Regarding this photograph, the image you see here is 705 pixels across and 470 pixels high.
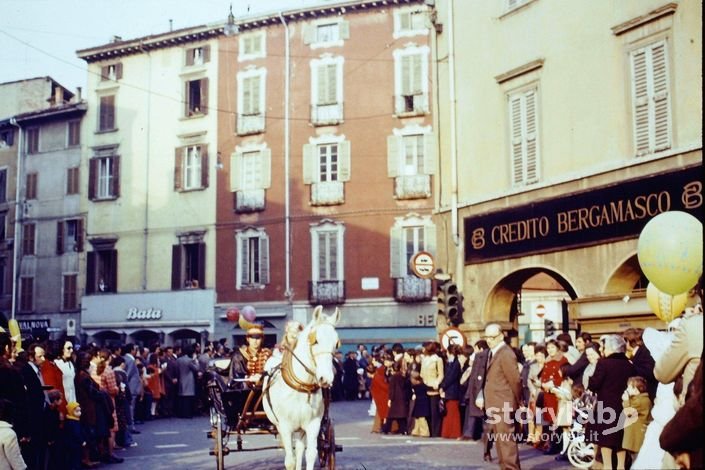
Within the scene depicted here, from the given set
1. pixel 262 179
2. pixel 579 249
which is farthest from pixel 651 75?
pixel 262 179

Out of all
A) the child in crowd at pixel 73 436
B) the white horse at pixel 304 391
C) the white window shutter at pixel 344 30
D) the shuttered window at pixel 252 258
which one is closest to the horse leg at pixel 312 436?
the white horse at pixel 304 391

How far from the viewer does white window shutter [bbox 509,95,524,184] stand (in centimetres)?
1856

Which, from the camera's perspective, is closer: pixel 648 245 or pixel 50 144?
pixel 648 245

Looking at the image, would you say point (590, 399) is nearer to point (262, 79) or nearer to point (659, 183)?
point (659, 183)

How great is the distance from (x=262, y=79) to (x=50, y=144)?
11.7 m

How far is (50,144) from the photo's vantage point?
43.7 m

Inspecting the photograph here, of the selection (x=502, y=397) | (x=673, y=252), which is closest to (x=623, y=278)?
(x=502, y=397)

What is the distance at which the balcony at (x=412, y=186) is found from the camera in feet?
118

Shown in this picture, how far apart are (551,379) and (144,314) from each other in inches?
1101

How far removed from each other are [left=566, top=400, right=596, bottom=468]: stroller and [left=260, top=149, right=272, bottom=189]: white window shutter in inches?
1020

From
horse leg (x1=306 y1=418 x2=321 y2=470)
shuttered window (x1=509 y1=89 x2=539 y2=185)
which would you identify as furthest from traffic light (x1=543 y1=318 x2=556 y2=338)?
horse leg (x1=306 y1=418 x2=321 y2=470)

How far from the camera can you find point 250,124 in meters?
38.6

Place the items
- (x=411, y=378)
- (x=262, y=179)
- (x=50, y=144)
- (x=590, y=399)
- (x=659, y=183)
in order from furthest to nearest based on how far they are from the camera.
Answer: (x=50, y=144)
(x=262, y=179)
(x=411, y=378)
(x=659, y=183)
(x=590, y=399)

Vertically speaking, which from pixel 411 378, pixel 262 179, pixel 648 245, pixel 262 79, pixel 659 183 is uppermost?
pixel 262 79
